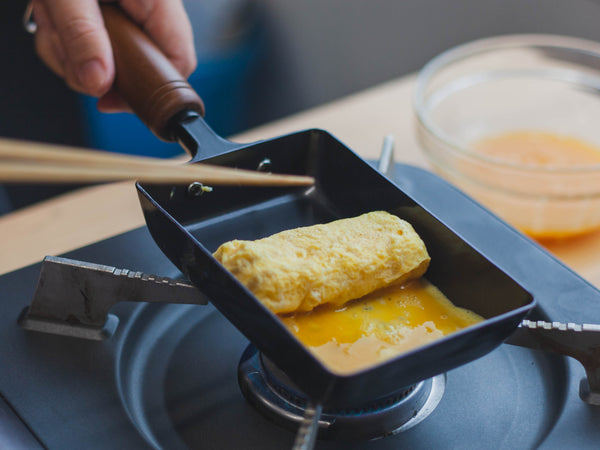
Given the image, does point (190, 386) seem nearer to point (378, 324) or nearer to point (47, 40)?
point (378, 324)

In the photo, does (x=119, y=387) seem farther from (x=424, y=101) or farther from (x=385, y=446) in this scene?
(x=424, y=101)

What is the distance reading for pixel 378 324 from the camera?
673 millimetres

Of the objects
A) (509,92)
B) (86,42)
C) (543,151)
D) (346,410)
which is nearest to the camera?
(346,410)

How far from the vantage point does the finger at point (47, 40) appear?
3.68 feet

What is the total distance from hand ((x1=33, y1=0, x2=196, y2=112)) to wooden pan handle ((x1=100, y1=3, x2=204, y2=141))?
19mm

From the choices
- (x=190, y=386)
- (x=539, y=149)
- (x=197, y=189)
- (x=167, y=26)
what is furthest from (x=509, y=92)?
(x=190, y=386)

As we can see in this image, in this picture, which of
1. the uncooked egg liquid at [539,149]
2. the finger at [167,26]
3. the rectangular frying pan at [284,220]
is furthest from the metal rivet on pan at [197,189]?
the uncooked egg liquid at [539,149]

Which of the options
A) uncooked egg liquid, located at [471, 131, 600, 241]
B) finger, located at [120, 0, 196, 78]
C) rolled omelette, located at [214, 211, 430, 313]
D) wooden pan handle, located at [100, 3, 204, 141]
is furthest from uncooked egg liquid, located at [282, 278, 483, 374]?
finger, located at [120, 0, 196, 78]

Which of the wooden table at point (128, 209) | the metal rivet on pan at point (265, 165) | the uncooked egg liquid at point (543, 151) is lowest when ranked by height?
the wooden table at point (128, 209)

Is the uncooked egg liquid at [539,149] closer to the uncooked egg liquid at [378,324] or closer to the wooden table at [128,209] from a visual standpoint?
the wooden table at [128,209]

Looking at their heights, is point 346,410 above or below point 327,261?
below

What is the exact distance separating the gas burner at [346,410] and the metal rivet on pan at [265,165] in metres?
0.24

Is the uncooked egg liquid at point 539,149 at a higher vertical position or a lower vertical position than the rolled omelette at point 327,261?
lower

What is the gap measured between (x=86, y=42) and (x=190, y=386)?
1.58ft
